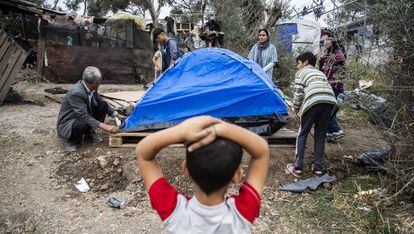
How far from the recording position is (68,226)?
3.08 m

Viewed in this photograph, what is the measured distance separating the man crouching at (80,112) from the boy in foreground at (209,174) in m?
3.27

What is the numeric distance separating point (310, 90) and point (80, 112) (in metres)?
2.91

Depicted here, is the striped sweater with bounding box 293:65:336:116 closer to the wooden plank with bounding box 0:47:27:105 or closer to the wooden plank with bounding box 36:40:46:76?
the wooden plank with bounding box 0:47:27:105

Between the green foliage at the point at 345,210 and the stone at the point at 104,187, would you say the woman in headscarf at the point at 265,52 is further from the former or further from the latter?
the stone at the point at 104,187

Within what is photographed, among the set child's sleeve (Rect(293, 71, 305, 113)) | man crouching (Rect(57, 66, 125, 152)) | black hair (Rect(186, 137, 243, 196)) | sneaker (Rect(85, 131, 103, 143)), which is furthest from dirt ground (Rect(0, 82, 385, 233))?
black hair (Rect(186, 137, 243, 196))

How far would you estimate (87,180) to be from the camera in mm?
3896

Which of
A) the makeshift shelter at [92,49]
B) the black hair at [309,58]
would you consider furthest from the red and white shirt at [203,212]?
the makeshift shelter at [92,49]

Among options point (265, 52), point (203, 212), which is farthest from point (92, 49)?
point (203, 212)

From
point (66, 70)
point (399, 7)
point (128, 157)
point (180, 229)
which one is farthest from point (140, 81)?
point (180, 229)

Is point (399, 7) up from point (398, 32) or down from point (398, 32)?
up

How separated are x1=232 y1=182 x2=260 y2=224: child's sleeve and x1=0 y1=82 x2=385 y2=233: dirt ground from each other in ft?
5.86

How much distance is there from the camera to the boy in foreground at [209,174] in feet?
3.88

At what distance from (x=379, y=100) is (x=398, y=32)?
2.75 ft

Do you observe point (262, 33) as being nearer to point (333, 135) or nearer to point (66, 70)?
point (333, 135)
